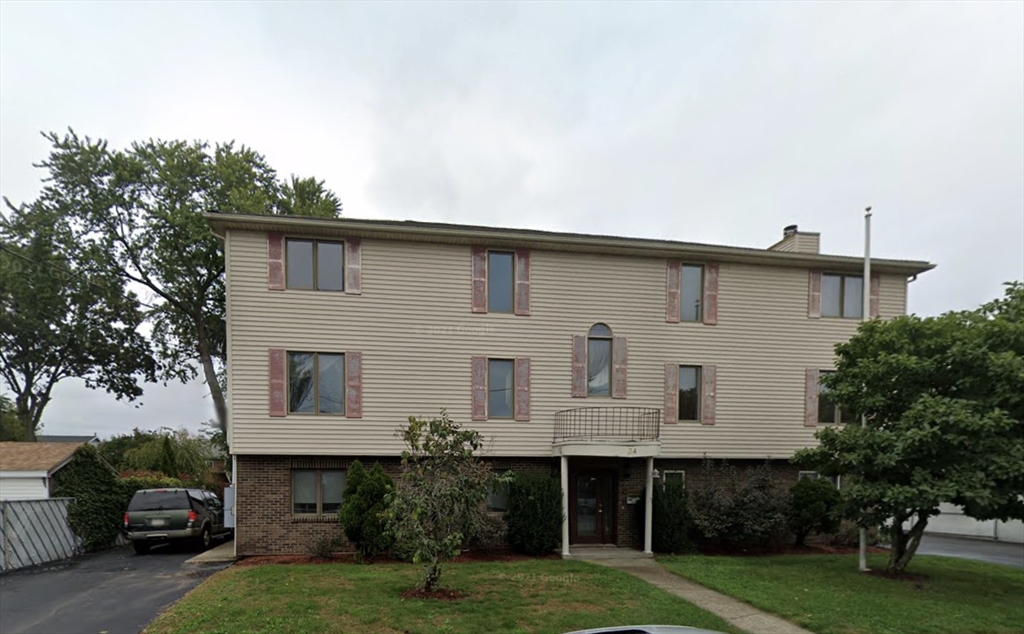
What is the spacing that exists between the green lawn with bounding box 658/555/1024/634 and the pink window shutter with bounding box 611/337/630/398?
13.1 ft

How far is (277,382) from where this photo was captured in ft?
36.8

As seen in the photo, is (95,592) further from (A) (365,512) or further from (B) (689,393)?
(B) (689,393)

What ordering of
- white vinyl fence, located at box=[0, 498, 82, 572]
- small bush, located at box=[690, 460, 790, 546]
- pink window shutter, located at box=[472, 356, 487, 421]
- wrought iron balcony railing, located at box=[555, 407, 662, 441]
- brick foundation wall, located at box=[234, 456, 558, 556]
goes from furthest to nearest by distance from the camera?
wrought iron balcony railing, located at box=[555, 407, 662, 441]
pink window shutter, located at box=[472, 356, 487, 421]
small bush, located at box=[690, 460, 790, 546]
brick foundation wall, located at box=[234, 456, 558, 556]
white vinyl fence, located at box=[0, 498, 82, 572]

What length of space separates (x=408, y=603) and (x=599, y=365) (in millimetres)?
7348

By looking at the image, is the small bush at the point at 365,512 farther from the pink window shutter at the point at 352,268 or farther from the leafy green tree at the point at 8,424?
the leafy green tree at the point at 8,424

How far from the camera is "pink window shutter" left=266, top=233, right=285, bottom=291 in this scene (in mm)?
11289

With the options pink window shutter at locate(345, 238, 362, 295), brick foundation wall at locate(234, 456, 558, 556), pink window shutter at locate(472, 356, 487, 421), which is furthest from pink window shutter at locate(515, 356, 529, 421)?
brick foundation wall at locate(234, 456, 558, 556)

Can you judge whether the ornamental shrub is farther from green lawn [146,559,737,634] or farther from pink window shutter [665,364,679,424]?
pink window shutter [665,364,679,424]

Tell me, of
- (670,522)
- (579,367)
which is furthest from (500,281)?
(670,522)

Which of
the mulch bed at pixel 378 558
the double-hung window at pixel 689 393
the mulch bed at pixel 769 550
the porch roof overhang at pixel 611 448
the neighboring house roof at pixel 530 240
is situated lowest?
the mulch bed at pixel 769 550

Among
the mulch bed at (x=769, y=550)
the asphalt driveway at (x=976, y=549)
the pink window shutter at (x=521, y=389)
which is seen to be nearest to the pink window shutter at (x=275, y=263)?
the pink window shutter at (x=521, y=389)

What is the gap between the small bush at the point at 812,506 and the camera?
12.1m

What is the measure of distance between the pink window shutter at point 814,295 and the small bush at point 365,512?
1196 cm

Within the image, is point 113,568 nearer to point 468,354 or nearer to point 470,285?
point 468,354
